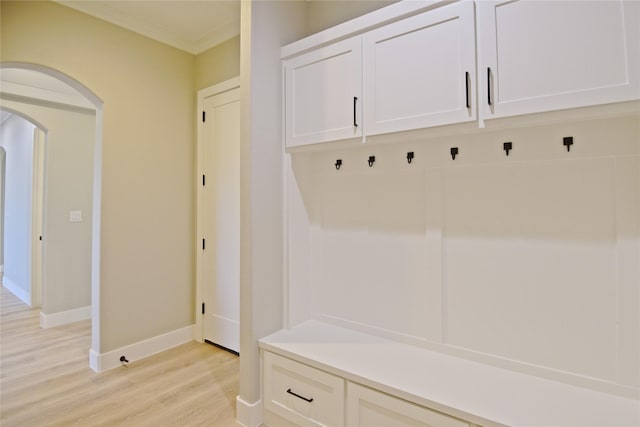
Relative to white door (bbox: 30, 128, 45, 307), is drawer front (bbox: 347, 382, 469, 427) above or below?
below

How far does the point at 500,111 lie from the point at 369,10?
1.16 metres

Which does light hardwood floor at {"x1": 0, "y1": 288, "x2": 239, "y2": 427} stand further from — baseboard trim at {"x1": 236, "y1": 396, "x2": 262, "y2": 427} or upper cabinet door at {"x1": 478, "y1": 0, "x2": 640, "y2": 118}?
upper cabinet door at {"x1": 478, "y1": 0, "x2": 640, "y2": 118}

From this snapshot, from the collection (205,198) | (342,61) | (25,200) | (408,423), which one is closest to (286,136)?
(342,61)

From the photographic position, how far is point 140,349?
281 cm

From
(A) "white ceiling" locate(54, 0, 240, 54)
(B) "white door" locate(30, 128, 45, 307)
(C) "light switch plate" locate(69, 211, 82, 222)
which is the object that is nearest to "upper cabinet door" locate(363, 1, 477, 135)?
(A) "white ceiling" locate(54, 0, 240, 54)

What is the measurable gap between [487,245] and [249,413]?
5.45ft

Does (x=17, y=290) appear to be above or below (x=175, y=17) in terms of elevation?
below

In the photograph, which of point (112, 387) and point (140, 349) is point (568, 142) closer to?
point (112, 387)

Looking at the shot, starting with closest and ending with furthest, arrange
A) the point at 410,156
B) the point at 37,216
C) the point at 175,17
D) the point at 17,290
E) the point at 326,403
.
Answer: the point at 326,403 < the point at 410,156 < the point at 175,17 < the point at 37,216 < the point at 17,290

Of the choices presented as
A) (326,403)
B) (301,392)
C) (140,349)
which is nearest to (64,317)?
(140,349)

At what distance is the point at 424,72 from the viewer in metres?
1.58

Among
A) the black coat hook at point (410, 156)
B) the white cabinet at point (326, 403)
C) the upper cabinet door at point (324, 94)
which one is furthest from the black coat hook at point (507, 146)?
the white cabinet at point (326, 403)

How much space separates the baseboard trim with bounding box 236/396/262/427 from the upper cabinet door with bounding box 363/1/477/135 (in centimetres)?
173

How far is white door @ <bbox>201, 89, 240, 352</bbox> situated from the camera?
9.60ft
